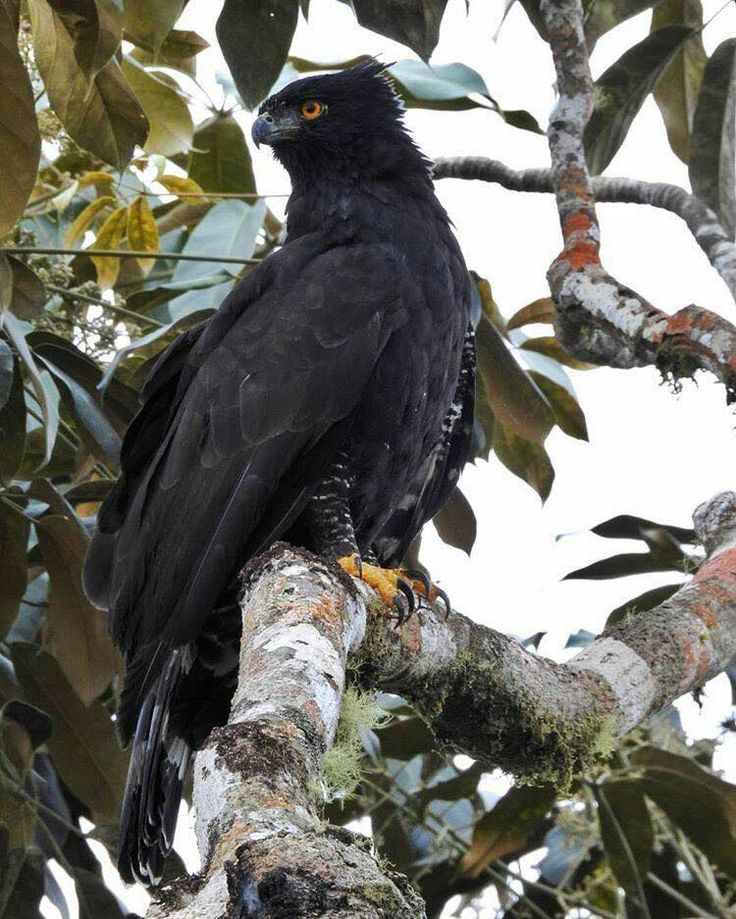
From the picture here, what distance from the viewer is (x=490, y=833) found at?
4.45m

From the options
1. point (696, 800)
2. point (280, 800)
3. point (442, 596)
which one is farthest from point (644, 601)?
point (280, 800)

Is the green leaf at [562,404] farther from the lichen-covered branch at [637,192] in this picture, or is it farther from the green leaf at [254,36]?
the green leaf at [254,36]

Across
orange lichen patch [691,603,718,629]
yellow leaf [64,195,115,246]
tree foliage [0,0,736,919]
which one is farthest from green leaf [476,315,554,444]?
yellow leaf [64,195,115,246]

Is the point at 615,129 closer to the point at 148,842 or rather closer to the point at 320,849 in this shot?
the point at 148,842

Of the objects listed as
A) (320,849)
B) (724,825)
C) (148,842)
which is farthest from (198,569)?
(320,849)

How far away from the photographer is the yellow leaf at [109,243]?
4.84 metres

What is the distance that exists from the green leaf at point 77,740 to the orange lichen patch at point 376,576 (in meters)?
1.07

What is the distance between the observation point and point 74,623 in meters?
4.15

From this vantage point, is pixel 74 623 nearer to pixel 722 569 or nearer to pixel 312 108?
pixel 722 569

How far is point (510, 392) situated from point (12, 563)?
5.99 feet

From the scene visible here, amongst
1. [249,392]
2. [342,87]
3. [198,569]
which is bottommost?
[198,569]

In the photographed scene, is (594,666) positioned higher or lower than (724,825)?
higher

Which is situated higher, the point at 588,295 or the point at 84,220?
the point at 588,295

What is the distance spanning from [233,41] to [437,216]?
1.17 m
